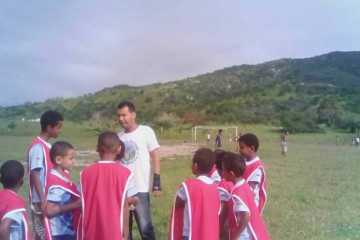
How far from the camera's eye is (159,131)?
47.7 metres

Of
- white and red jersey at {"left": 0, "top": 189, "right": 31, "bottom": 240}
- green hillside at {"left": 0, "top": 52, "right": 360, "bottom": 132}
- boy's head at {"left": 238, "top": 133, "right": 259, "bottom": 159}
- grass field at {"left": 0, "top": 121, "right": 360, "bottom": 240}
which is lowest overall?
grass field at {"left": 0, "top": 121, "right": 360, "bottom": 240}

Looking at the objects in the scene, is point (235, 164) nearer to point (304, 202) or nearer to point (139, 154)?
point (139, 154)

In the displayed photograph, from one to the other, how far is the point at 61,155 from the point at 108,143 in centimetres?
40

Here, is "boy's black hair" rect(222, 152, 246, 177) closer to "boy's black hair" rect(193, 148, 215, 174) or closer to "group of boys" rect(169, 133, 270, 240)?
"group of boys" rect(169, 133, 270, 240)

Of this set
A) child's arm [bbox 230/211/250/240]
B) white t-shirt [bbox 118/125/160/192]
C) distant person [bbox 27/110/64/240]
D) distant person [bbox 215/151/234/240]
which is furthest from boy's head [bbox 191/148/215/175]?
distant person [bbox 27/110/64/240]

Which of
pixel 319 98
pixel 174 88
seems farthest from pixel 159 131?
pixel 174 88

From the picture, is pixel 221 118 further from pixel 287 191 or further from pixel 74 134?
pixel 287 191

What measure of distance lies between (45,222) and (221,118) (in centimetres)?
5645

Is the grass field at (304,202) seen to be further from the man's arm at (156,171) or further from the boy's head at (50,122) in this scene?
the boy's head at (50,122)

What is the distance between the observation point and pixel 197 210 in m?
3.49

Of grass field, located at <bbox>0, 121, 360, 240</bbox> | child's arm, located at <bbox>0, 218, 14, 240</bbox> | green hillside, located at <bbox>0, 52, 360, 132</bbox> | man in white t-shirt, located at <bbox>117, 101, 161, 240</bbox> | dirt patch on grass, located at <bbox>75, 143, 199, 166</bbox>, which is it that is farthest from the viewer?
green hillside, located at <bbox>0, 52, 360, 132</bbox>

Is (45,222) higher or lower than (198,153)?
lower

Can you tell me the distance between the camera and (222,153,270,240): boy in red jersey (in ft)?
11.5

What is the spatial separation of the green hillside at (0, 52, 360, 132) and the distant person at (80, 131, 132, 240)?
138ft
